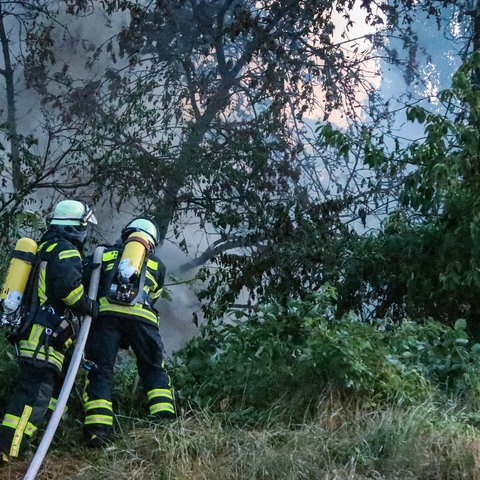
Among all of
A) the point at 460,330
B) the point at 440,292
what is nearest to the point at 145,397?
the point at 460,330

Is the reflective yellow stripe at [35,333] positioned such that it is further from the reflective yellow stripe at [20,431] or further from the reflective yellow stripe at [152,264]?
the reflective yellow stripe at [152,264]

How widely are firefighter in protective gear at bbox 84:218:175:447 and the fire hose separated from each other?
0.22ft

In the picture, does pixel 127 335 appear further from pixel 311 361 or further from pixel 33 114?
pixel 33 114

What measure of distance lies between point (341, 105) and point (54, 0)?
14.7ft

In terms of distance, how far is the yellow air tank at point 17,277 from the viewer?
6195 mm

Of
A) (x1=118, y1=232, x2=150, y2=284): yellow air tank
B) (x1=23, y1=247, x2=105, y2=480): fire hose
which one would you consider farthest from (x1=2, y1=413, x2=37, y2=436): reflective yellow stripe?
(x1=118, y1=232, x2=150, y2=284): yellow air tank

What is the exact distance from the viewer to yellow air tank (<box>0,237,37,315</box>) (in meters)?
6.20

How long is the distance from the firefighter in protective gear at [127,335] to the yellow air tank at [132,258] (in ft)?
0.04

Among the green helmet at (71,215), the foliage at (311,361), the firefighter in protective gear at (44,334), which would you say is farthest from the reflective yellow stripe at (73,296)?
the foliage at (311,361)

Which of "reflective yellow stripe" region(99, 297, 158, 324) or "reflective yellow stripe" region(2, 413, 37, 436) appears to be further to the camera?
"reflective yellow stripe" region(99, 297, 158, 324)

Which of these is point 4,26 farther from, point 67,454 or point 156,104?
point 67,454

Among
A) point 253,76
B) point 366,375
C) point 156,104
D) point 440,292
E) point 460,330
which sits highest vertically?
point 253,76

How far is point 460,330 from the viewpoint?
739 centimetres

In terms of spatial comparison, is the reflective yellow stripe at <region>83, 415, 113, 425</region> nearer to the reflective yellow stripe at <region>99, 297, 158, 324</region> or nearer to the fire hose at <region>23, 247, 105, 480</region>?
the fire hose at <region>23, 247, 105, 480</region>
